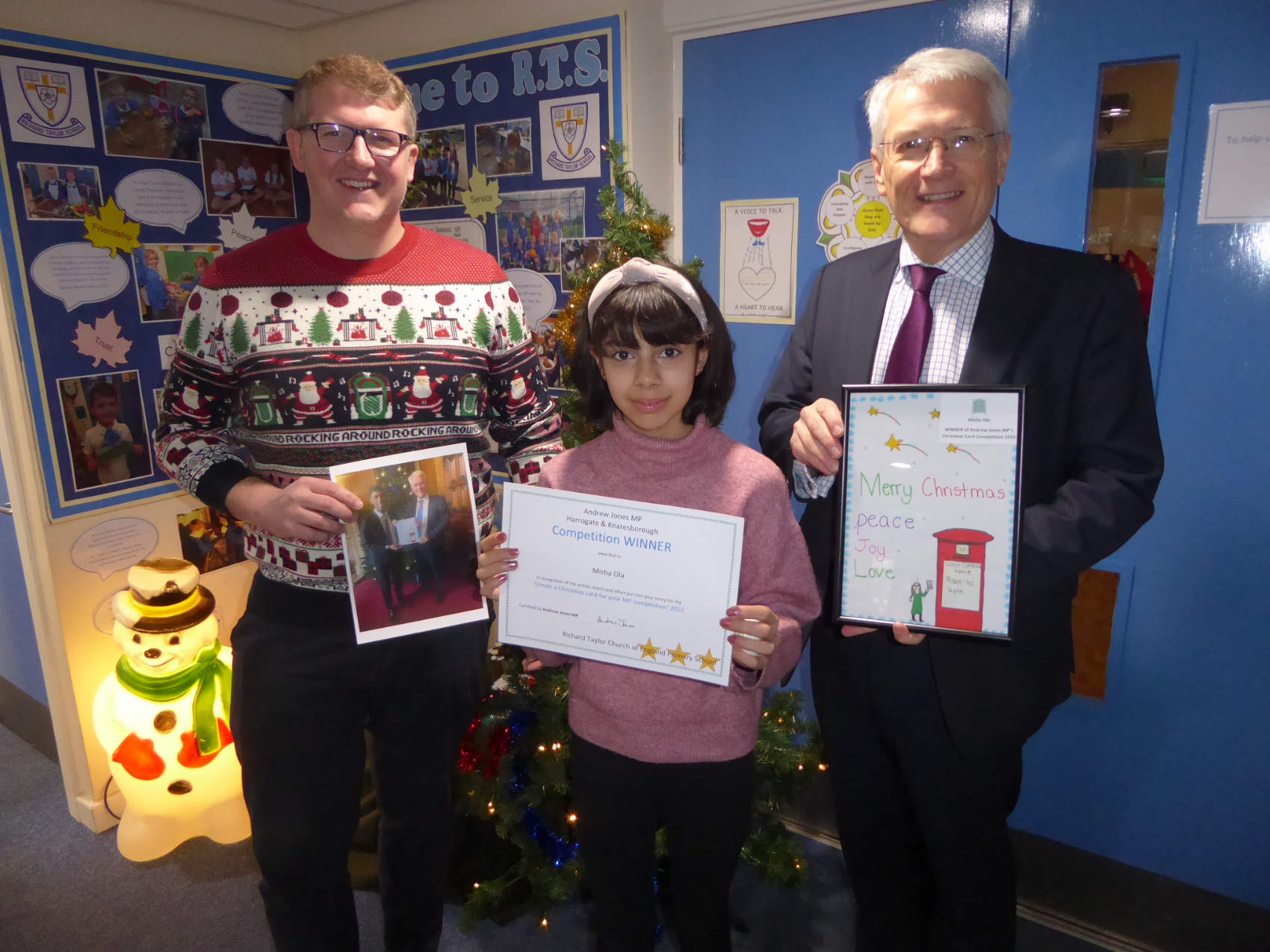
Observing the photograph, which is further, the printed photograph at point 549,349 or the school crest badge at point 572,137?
the printed photograph at point 549,349

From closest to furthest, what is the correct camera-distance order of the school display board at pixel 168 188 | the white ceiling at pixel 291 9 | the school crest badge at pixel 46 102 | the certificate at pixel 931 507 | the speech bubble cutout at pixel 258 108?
the certificate at pixel 931 507 → the school crest badge at pixel 46 102 → the school display board at pixel 168 188 → the white ceiling at pixel 291 9 → the speech bubble cutout at pixel 258 108

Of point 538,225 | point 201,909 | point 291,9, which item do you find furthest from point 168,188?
point 201,909

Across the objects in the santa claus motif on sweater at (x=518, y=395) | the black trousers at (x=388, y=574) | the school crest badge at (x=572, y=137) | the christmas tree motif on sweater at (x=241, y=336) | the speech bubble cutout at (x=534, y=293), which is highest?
the school crest badge at (x=572, y=137)

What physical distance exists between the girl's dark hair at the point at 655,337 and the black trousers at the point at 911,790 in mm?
536

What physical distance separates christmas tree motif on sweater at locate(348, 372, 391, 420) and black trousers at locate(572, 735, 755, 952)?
0.73 metres

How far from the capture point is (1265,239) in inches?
74.1

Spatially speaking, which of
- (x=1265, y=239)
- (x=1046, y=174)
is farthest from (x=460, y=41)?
(x=1265, y=239)

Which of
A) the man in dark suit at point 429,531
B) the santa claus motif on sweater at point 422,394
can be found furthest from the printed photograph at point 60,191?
the man in dark suit at point 429,531

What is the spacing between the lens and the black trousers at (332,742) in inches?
62.9

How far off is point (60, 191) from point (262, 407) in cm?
162

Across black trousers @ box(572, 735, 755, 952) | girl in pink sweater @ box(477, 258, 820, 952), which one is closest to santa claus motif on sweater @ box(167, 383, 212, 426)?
girl in pink sweater @ box(477, 258, 820, 952)
